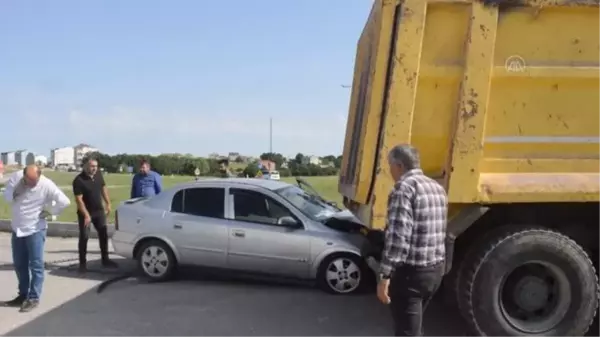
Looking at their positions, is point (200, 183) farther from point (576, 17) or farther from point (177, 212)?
point (576, 17)

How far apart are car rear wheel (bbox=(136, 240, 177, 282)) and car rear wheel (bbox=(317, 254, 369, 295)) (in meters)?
2.20

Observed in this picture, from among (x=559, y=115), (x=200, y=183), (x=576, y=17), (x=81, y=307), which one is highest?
(x=576, y=17)

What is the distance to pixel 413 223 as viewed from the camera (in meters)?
4.23

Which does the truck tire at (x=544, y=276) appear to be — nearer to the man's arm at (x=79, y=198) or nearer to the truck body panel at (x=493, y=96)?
the truck body panel at (x=493, y=96)

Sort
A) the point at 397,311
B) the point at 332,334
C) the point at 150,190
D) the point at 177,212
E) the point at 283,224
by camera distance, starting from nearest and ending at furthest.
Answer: the point at 397,311 < the point at 332,334 < the point at 283,224 < the point at 177,212 < the point at 150,190

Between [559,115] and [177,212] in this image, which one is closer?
[559,115]

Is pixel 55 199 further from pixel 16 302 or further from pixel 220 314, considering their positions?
pixel 220 314

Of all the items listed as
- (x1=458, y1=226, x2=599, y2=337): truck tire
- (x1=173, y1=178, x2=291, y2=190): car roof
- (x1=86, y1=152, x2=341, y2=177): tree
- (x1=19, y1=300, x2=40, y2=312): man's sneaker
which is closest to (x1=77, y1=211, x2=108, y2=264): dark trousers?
(x1=173, y1=178, x2=291, y2=190): car roof

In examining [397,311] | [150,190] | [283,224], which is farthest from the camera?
[150,190]

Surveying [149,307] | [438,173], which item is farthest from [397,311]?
[149,307]

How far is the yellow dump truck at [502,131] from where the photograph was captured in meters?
5.11

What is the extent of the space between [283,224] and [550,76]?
3884 millimetres

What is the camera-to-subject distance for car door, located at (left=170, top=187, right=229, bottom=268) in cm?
825

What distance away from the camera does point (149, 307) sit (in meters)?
7.18
